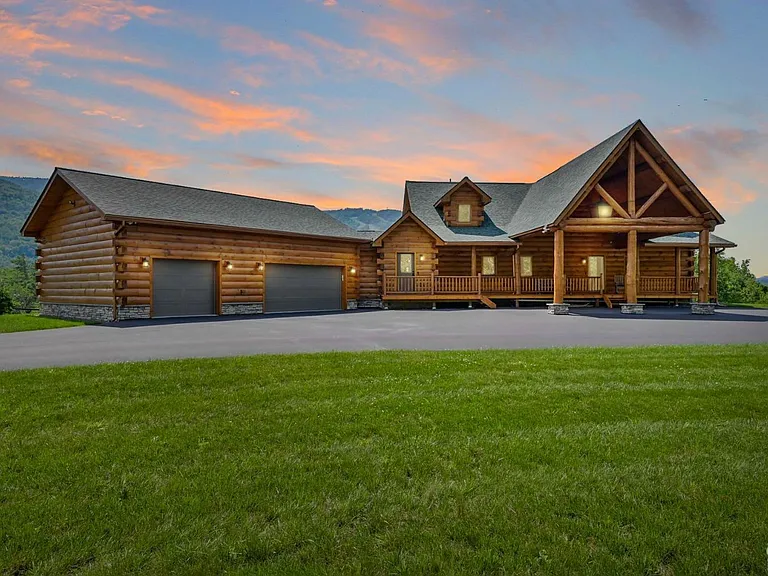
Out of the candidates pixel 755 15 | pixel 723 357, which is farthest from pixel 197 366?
pixel 755 15

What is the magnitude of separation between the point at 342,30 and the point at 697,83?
14243 mm

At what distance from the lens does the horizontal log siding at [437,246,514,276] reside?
2539 centimetres

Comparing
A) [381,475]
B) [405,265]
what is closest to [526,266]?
[405,265]

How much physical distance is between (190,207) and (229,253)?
119 inches

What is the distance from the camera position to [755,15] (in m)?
13.9

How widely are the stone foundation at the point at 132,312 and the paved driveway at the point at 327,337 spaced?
5.62 feet

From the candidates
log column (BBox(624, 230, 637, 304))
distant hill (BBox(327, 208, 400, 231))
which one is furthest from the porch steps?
distant hill (BBox(327, 208, 400, 231))

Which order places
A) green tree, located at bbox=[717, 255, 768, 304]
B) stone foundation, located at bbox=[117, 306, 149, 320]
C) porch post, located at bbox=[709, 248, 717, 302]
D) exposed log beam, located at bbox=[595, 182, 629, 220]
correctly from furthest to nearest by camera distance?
green tree, located at bbox=[717, 255, 768, 304]
porch post, located at bbox=[709, 248, 717, 302]
exposed log beam, located at bbox=[595, 182, 629, 220]
stone foundation, located at bbox=[117, 306, 149, 320]

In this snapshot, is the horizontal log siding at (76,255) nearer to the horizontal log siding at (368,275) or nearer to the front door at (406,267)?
the horizontal log siding at (368,275)

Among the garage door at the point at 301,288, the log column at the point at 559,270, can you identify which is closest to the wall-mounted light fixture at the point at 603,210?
the log column at the point at 559,270

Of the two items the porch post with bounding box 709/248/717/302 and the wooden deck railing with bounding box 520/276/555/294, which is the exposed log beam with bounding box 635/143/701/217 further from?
the wooden deck railing with bounding box 520/276/555/294

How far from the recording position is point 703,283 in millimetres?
20047

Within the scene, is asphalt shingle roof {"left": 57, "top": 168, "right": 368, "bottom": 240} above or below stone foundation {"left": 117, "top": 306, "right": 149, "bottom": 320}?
above

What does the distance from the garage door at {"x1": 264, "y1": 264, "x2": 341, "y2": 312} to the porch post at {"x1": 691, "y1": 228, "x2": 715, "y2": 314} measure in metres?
17.7
